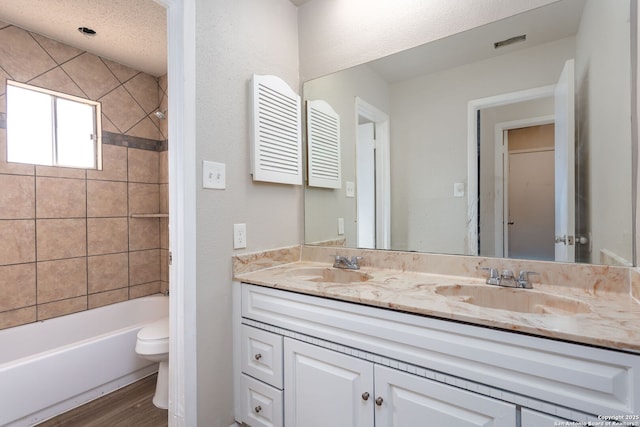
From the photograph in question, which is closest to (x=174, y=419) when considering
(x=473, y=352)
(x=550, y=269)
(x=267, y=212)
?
(x=267, y=212)

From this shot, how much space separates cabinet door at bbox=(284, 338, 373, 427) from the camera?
107cm

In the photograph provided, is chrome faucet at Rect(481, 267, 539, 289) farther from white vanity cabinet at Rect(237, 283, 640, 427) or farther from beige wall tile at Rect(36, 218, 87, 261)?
beige wall tile at Rect(36, 218, 87, 261)

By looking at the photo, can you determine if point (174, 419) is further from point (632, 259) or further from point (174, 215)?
point (632, 259)

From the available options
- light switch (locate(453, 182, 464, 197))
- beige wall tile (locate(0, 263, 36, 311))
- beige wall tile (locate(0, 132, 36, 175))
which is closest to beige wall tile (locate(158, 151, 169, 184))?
beige wall tile (locate(0, 132, 36, 175))

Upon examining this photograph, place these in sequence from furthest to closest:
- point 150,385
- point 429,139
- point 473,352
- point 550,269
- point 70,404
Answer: point 150,385 → point 70,404 → point 429,139 → point 550,269 → point 473,352

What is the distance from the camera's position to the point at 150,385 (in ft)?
6.74

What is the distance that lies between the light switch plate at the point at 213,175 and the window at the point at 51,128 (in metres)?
1.70

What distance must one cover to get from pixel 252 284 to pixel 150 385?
135 centimetres

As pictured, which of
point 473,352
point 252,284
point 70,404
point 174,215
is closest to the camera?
point 473,352

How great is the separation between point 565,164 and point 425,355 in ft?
3.20

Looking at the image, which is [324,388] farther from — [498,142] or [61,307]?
[61,307]

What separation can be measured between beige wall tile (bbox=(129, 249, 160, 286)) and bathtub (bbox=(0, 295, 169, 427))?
0.83 feet

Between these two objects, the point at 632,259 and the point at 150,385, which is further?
the point at 150,385

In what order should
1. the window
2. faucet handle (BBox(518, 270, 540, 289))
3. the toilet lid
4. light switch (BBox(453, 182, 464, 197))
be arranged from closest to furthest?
faucet handle (BBox(518, 270, 540, 289))
light switch (BBox(453, 182, 464, 197))
the toilet lid
the window
